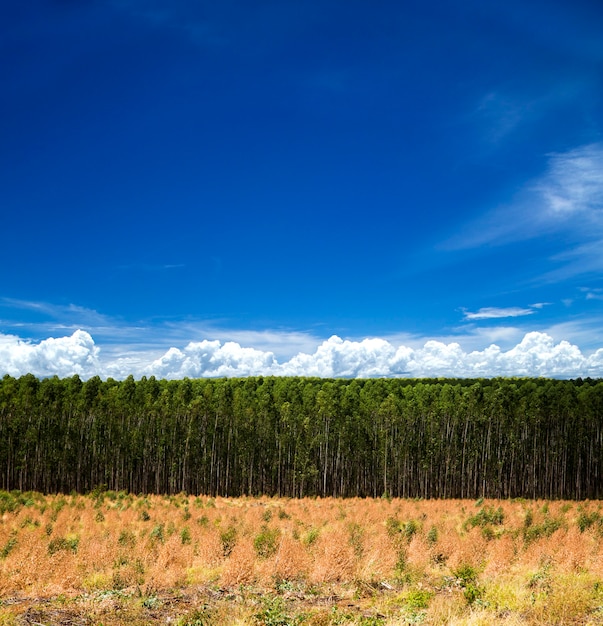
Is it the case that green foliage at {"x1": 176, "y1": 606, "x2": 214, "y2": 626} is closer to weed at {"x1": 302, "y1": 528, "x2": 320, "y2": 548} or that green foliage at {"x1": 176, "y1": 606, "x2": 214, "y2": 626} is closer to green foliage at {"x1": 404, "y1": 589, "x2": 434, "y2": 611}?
green foliage at {"x1": 404, "y1": 589, "x2": 434, "y2": 611}

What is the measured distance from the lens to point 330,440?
57281mm

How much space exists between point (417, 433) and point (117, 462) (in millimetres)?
32109

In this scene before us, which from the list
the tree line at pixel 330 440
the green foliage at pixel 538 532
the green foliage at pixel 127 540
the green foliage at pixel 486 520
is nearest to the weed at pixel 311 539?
the green foliage at pixel 127 540

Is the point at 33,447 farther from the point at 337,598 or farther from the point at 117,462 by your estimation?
the point at 337,598

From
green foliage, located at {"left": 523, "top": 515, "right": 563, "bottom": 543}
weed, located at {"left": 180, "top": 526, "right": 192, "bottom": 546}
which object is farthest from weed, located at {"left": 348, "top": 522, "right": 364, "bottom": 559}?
green foliage, located at {"left": 523, "top": 515, "right": 563, "bottom": 543}

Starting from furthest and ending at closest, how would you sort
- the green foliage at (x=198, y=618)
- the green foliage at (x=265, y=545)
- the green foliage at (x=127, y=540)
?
the green foliage at (x=127, y=540) → the green foliage at (x=265, y=545) → the green foliage at (x=198, y=618)

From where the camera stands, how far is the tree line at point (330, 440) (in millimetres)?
55375

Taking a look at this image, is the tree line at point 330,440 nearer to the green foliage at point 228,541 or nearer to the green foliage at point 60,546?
the green foliage at point 228,541

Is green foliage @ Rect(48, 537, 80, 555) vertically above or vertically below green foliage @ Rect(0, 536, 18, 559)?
below

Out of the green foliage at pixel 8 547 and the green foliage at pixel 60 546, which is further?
the green foliage at pixel 60 546

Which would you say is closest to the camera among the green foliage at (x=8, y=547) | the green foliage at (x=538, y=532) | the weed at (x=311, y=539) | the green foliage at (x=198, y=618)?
the green foliage at (x=198, y=618)

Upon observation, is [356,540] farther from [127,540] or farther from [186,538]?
[127,540]

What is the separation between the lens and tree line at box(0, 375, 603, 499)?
55.4 metres

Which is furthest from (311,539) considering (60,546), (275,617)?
(275,617)
